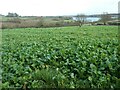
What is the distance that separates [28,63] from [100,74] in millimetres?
2438

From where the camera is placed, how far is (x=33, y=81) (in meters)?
5.42

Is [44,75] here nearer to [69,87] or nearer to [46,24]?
[69,87]

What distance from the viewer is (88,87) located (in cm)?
512

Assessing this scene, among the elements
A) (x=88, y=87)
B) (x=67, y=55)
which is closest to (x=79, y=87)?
(x=88, y=87)

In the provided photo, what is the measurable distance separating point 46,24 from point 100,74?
40873 mm

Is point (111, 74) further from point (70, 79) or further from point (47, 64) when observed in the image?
point (47, 64)

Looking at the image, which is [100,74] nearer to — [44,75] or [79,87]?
[79,87]

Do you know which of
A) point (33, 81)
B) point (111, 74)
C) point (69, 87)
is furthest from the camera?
point (111, 74)

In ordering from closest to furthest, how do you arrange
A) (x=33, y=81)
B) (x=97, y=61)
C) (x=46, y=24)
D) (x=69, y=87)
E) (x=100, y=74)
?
(x=69, y=87) → (x=33, y=81) → (x=100, y=74) → (x=97, y=61) → (x=46, y=24)

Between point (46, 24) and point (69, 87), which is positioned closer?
point (69, 87)

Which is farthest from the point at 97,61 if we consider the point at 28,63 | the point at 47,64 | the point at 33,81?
the point at 33,81

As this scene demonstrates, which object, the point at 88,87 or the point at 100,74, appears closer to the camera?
the point at 88,87

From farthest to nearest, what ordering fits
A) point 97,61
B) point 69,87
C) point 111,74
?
point 97,61 < point 111,74 < point 69,87

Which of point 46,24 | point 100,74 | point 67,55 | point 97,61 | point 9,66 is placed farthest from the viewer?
point 46,24
